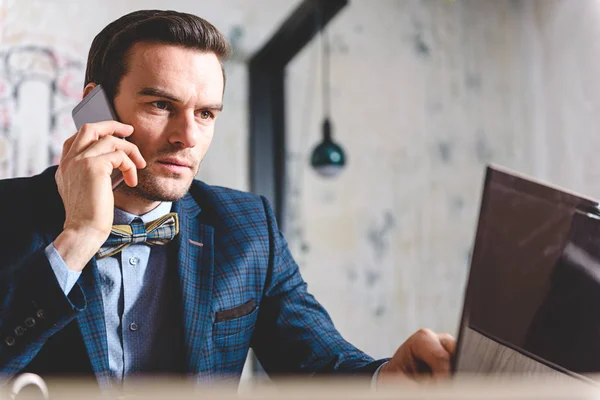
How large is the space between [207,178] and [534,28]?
69.8 inches

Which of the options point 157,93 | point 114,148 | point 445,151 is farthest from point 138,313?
point 445,151

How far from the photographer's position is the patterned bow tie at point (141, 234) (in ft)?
4.11

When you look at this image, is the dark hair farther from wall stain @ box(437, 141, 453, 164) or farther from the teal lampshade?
wall stain @ box(437, 141, 453, 164)

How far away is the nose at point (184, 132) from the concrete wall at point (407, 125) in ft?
4.29

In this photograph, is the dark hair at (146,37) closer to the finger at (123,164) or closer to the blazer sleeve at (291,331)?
the finger at (123,164)

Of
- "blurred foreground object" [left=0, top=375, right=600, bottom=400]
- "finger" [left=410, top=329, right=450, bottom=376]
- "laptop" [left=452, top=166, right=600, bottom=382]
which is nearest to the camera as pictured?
"blurred foreground object" [left=0, top=375, right=600, bottom=400]

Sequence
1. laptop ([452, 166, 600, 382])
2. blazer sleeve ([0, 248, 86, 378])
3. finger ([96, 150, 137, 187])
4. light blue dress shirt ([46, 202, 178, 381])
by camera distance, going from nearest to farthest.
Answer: laptop ([452, 166, 600, 382]) < blazer sleeve ([0, 248, 86, 378]) < finger ([96, 150, 137, 187]) < light blue dress shirt ([46, 202, 178, 381])

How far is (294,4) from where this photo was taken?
2.84 meters

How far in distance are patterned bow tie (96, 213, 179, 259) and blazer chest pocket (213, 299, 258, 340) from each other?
0.61 feet

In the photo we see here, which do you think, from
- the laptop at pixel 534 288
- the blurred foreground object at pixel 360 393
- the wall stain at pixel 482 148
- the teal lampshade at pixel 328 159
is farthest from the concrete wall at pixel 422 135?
the blurred foreground object at pixel 360 393

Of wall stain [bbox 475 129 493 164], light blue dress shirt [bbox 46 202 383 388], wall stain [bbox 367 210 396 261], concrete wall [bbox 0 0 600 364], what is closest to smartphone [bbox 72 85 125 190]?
light blue dress shirt [bbox 46 202 383 388]

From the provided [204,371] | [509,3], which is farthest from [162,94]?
[509,3]

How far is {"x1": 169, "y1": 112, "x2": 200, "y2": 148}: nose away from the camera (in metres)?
1.26

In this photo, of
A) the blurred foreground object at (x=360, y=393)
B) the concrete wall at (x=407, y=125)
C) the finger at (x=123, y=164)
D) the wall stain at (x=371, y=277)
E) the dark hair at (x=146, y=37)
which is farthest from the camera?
the wall stain at (x=371, y=277)
